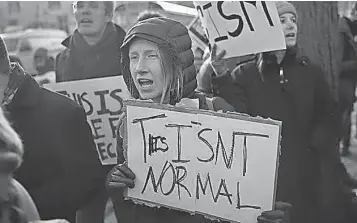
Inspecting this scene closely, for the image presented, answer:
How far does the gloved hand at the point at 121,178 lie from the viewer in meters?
2.27

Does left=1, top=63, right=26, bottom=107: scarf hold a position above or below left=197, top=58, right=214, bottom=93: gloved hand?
above

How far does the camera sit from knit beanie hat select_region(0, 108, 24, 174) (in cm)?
165

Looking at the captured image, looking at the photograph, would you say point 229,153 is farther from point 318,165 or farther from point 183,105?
point 318,165

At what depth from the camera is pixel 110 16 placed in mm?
4027

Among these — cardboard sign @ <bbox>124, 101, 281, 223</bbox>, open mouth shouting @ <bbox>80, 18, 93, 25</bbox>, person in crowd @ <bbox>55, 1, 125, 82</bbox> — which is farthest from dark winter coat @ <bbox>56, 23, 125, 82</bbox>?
cardboard sign @ <bbox>124, 101, 281, 223</bbox>

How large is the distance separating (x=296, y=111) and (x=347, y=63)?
2.43m

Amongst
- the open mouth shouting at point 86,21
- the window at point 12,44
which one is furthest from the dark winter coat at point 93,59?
the window at point 12,44

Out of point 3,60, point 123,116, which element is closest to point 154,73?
point 123,116

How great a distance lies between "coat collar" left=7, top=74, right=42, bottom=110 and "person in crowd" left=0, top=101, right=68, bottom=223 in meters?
0.79

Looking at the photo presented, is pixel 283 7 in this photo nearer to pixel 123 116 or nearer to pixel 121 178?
pixel 123 116

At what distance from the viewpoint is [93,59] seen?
3936mm

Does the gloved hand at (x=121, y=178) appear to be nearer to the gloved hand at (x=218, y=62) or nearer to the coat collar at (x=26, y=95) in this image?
the coat collar at (x=26, y=95)

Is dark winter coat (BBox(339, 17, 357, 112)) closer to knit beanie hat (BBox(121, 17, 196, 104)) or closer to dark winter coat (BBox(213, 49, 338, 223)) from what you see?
dark winter coat (BBox(213, 49, 338, 223))

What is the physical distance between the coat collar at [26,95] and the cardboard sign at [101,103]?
963 mm
